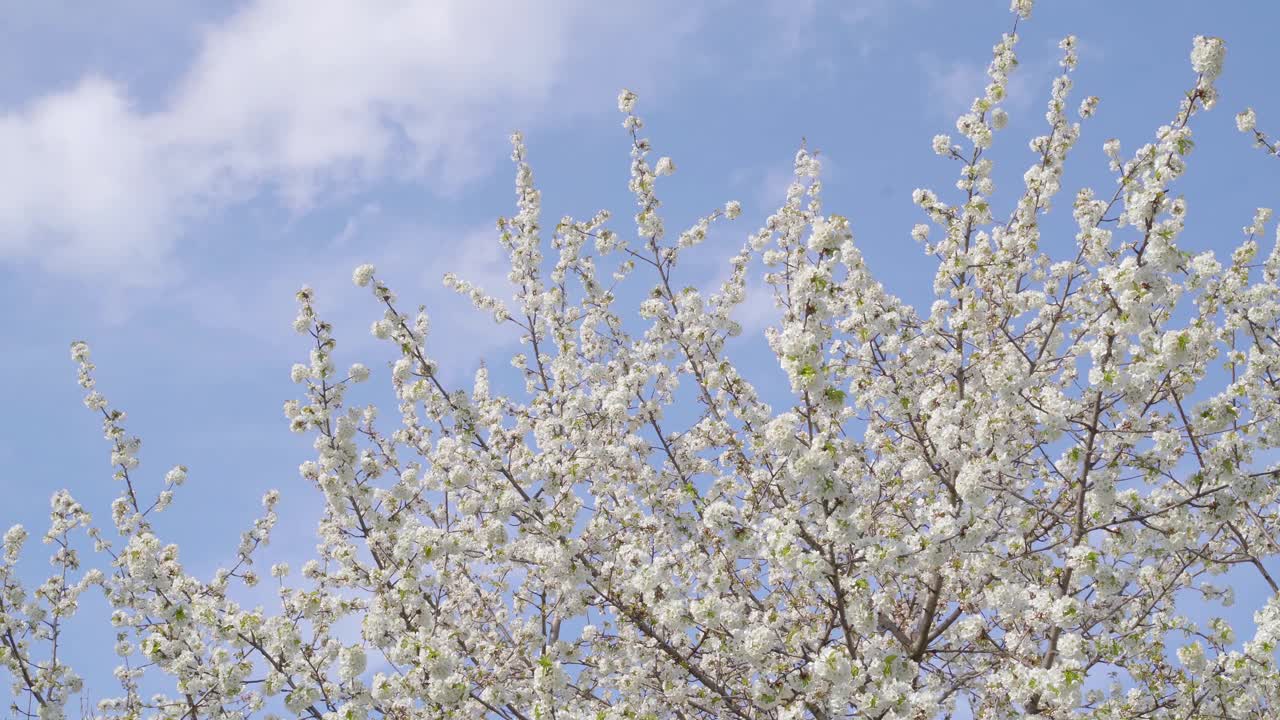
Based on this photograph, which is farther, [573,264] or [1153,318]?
[573,264]

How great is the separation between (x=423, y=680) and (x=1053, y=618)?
16.5 ft

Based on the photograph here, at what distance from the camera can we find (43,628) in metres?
11.4

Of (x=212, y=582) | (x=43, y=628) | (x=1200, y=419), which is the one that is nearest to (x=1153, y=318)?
(x=1200, y=419)

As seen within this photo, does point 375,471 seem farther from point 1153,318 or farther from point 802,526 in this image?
point 1153,318

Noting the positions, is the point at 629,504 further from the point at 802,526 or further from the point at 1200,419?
the point at 1200,419

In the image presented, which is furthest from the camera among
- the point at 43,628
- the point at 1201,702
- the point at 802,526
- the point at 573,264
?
the point at 573,264

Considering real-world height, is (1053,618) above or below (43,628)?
below

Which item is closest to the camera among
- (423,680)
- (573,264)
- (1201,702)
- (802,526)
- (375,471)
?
(802,526)

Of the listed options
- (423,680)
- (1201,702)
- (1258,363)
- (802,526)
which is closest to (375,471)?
(423,680)

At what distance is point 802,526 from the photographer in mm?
7383

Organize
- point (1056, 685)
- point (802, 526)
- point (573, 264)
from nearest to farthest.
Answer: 1. point (1056, 685)
2. point (802, 526)
3. point (573, 264)

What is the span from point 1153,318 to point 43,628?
40.2 feet

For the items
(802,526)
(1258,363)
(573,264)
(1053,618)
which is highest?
(573,264)

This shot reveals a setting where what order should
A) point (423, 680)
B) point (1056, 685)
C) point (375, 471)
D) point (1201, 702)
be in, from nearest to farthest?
1. point (1056, 685)
2. point (423, 680)
3. point (1201, 702)
4. point (375, 471)
